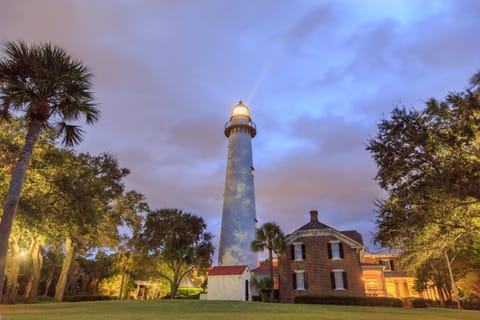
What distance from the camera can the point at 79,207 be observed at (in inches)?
564

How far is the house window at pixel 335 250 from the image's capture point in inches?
1156

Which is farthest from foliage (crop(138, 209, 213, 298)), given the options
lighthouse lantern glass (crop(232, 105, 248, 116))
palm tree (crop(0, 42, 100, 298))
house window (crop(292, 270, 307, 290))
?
palm tree (crop(0, 42, 100, 298))

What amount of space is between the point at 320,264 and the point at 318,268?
0.42 metres

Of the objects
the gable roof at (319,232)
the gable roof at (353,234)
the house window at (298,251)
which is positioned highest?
the gable roof at (353,234)

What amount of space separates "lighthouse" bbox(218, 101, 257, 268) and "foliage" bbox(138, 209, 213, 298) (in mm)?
2997

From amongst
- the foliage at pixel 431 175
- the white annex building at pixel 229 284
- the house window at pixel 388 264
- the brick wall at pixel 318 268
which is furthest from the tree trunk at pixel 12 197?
the house window at pixel 388 264

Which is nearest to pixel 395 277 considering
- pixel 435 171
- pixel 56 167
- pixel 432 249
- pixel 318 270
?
pixel 318 270

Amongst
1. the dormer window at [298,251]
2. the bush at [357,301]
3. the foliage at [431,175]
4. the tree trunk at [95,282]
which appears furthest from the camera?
the tree trunk at [95,282]

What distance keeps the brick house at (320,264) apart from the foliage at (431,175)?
49.5 ft

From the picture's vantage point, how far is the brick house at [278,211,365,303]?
28.4 m

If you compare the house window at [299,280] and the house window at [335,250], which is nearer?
the house window at [299,280]

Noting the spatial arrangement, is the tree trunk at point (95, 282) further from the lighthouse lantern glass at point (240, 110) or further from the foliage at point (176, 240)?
the lighthouse lantern glass at point (240, 110)

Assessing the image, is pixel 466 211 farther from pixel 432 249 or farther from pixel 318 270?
pixel 318 270

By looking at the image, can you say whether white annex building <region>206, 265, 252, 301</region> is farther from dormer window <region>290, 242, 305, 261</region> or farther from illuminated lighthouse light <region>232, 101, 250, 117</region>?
illuminated lighthouse light <region>232, 101, 250, 117</region>
